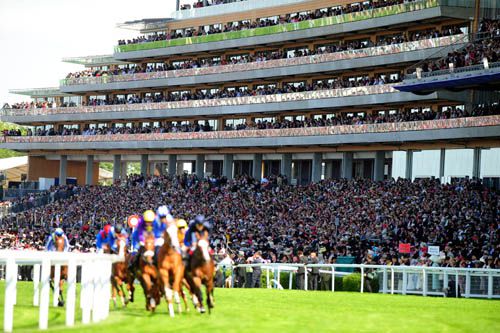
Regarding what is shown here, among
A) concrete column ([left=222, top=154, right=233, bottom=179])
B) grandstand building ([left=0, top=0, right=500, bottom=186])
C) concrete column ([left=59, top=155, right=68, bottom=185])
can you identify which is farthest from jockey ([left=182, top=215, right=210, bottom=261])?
concrete column ([left=59, top=155, right=68, bottom=185])

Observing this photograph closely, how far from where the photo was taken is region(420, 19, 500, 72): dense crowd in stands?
40.5 meters

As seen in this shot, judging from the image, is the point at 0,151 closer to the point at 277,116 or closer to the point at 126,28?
the point at 126,28

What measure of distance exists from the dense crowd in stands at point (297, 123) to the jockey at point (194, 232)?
1090 inches

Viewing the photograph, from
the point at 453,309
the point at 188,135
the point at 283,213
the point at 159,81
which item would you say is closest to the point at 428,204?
the point at 283,213

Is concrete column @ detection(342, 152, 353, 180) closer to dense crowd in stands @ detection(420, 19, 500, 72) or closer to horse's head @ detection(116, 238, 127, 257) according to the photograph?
dense crowd in stands @ detection(420, 19, 500, 72)

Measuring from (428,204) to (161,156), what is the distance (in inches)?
1390

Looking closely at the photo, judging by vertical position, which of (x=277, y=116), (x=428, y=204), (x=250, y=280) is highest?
(x=277, y=116)

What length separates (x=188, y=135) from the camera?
65312mm

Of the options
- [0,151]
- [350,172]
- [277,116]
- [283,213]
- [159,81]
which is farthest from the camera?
[0,151]

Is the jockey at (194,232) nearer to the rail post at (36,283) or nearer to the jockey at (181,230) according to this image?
the jockey at (181,230)

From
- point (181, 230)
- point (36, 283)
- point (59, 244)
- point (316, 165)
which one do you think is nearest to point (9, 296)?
point (181, 230)

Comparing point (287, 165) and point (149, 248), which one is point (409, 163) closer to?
point (287, 165)

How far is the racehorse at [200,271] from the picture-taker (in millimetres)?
17547

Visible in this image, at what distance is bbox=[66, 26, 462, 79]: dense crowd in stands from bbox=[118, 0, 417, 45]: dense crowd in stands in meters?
1.72
